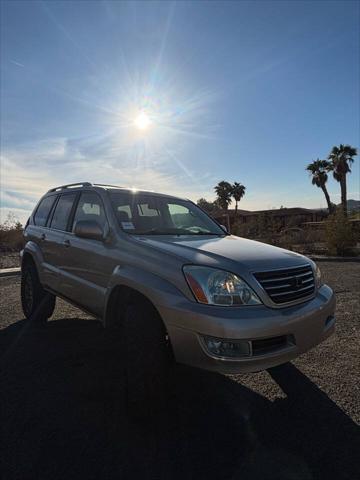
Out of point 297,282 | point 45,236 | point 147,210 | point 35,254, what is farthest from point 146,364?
point 35,254

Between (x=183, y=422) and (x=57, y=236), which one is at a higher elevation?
(x=57, y=236)

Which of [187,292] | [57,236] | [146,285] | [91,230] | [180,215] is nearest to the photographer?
[187,292]

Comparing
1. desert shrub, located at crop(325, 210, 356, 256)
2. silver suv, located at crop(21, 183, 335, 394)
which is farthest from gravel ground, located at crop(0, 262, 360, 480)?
desert shrub, located at crop(325, 210, 356, 256)

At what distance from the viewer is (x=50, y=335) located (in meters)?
4.30

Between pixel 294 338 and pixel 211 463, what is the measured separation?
0.94 metres

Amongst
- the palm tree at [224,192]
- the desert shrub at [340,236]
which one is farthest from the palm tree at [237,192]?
the desert shrub at [340,236]

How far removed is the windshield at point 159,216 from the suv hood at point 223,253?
11.5 inches

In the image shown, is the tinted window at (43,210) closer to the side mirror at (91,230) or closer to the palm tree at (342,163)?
the side mirror at (91,230)

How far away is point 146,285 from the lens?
239 centimetres

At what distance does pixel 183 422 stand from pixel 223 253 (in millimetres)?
1253

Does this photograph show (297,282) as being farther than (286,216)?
No

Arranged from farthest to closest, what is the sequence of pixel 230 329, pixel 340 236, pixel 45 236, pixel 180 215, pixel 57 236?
pixel 340 236 < pixel 45 236 < pixel 57 236 < pixel 180 215 < pixel 230 329

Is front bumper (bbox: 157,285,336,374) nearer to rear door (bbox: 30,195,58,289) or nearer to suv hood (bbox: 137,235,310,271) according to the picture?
suv hood (bbox: 137,235,310,271)

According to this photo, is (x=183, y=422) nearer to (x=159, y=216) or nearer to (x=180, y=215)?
(x=159, y=216)
